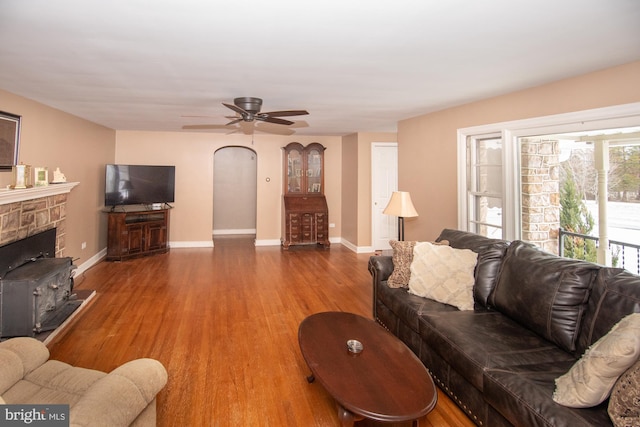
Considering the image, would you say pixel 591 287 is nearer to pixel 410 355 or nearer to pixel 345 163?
pixel 410 355

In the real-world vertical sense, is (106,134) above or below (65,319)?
above

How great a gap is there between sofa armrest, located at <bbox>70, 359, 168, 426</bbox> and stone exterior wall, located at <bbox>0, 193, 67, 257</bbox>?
2.46m

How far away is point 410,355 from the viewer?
2.04 meters

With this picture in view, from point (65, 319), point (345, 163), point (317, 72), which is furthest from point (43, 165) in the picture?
point (345, 163)

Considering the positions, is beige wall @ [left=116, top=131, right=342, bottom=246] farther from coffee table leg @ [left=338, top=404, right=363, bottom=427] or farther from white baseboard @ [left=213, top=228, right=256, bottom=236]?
coffee table leg @ [left=338, top=404, right=363, bottom=427]

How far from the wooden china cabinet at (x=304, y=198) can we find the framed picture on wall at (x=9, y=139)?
14.2ft

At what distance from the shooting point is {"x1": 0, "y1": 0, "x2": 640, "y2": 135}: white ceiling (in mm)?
1848

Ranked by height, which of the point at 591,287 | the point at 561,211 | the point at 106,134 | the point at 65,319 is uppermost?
the point at 106,134

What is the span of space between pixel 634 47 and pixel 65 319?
4.97 metres

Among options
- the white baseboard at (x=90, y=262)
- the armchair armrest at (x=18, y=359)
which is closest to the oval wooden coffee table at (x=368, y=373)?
the armchair armrest at (x=18, y=359)

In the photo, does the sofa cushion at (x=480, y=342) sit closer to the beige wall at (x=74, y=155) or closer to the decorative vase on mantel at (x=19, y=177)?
the decorative vase on mantel at (x=19, y=177)

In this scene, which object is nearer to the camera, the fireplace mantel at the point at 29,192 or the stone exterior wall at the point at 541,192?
the fireplace mantel at the point at 29,192

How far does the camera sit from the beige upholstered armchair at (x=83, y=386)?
1300 mm

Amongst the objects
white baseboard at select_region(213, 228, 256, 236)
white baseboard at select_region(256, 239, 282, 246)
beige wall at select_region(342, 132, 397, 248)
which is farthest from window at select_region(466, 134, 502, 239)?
white baseboard at select_region(213, 228, 256, 236)
